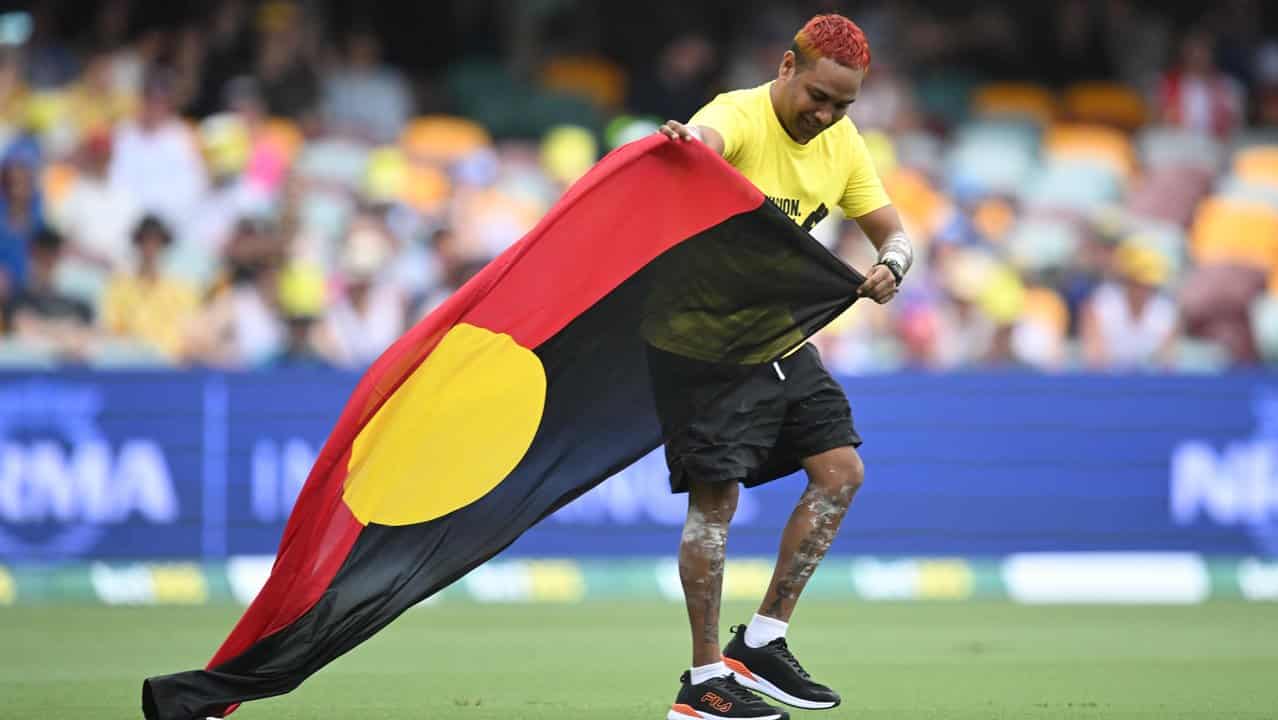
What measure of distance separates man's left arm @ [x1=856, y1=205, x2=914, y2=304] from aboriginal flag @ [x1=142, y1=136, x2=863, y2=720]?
6.1 inches

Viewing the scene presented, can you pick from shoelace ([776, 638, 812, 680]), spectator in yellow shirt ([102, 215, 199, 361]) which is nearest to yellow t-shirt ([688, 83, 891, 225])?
shoelace ([776, 638, 812, 680])

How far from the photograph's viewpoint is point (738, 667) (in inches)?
271

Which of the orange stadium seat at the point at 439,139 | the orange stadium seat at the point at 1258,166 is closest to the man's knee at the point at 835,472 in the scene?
the orange stadium seat at the point at 439,139

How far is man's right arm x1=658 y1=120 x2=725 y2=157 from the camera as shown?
6.53 metres

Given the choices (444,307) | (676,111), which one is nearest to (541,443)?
(444,307)

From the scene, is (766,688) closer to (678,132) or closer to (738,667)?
(738,667)

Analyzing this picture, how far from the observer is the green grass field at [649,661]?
24.5 ft

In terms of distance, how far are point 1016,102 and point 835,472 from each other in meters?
12.2

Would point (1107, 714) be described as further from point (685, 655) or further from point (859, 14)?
point (859, 14)

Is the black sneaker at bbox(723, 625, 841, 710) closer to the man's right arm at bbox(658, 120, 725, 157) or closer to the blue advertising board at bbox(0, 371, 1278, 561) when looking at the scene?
the man's right arm at bbox(658, 120, 725, 157)

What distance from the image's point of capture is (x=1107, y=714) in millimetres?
7234

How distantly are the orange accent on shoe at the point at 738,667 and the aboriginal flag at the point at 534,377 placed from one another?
76 cm

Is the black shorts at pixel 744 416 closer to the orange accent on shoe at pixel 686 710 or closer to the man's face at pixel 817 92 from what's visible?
the orange accent on shoe at pixel 686 710

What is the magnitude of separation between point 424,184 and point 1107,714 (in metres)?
10.1
